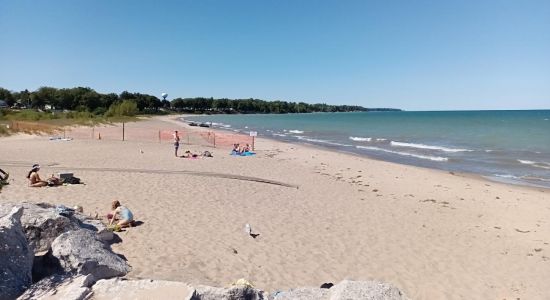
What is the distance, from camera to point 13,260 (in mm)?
4895

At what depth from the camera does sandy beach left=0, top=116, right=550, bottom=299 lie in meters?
7.42

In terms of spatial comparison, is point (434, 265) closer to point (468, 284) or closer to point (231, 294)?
Result: point (468, 284)

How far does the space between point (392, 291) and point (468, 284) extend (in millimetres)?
3752

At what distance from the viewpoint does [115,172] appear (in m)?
16.3

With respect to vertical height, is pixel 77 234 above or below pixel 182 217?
above

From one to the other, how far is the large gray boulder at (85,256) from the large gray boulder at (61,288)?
42 centimetres

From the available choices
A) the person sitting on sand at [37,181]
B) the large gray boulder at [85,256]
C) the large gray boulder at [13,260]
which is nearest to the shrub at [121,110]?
Result: the person sitting on sand at [37,181]

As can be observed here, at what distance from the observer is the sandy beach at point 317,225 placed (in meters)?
7.42

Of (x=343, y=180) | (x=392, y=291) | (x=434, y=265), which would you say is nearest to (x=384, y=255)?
(x=434, y=265)

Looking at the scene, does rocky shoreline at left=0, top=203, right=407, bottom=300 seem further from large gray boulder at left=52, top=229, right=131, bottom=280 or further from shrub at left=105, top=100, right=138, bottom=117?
shrub at left=105, top=100, right=138, bottom=117

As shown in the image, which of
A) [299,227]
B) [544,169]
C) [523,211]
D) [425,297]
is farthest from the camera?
[544,169]

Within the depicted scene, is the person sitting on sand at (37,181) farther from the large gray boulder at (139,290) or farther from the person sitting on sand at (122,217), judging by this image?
the large gray boulder at (139,290)

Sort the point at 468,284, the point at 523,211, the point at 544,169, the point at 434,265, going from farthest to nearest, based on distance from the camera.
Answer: the point at 544,169, the point at 523,211, the point at 434,265, the point at 468,284

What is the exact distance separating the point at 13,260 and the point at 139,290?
1622 mm
